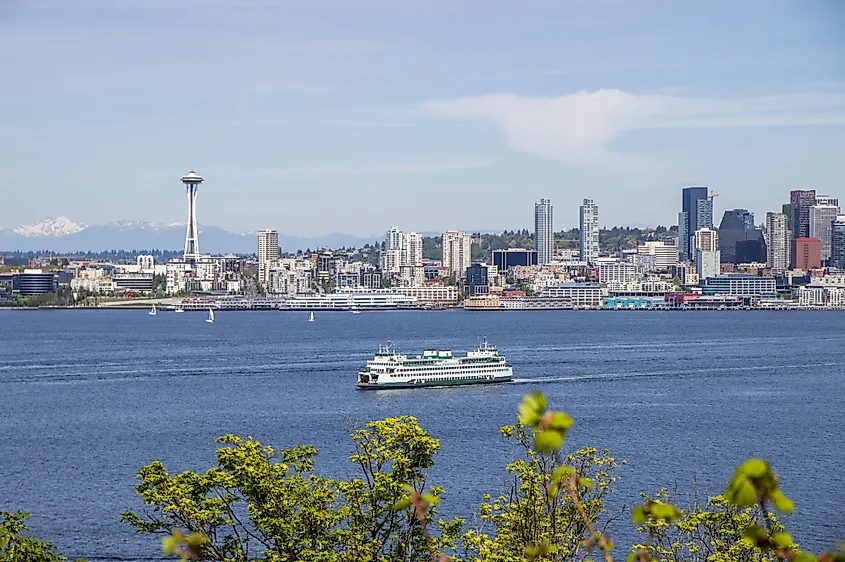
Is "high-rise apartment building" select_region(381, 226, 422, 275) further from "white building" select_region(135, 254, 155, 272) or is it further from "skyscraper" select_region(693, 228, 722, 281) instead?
"skyscraper" select_region(693, 228, 722, 281)

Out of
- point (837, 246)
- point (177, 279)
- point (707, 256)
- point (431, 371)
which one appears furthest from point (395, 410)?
point (837, 246)

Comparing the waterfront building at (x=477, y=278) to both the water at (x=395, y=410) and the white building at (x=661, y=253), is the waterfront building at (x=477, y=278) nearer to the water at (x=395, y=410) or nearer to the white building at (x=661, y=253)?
the white building at (x=661, y=253)

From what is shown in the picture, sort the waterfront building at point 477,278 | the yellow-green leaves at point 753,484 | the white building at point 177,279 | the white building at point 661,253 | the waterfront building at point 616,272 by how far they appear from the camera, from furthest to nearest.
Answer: the white building at point 661,253
the waterfront building at point 616,272
the white building at point 177,279
the waterfront building at point 477,278
the yellow-green leaves at point 753,484

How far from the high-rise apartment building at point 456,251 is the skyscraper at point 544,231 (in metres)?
9.31

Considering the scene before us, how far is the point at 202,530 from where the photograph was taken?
14.6 feet

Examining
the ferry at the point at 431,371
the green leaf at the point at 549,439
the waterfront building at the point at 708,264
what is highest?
the waterfront building at the point at 708,264

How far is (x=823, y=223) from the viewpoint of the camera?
6756cm

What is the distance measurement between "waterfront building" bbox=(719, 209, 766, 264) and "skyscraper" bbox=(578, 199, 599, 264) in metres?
7.60

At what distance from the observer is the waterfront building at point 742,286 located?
167 feet

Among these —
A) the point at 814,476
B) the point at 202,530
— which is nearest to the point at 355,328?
the point at 814,476

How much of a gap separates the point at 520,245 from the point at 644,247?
42.6 feet

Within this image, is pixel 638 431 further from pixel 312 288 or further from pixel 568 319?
pixel 312 288

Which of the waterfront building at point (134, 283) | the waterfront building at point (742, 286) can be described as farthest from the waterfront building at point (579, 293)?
the waterfront building at point (134, 283)

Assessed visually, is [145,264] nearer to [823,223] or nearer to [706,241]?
[706,241]
